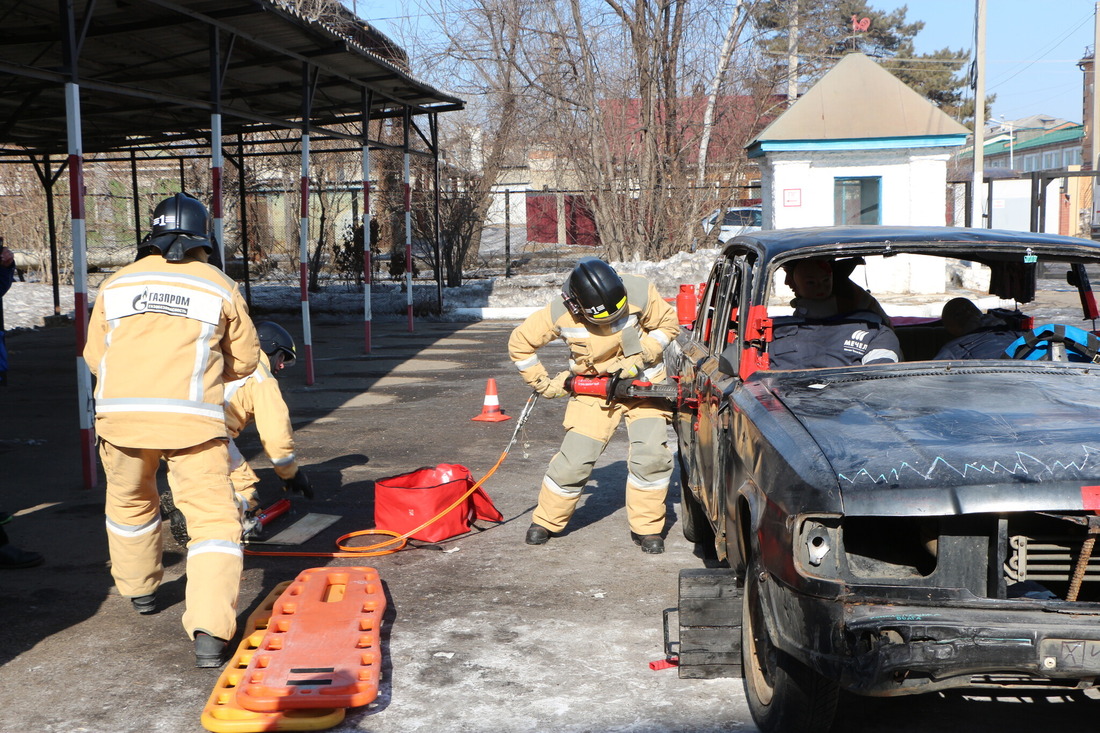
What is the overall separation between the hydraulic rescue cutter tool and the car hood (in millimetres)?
1491

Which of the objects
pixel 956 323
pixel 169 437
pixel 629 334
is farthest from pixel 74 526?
pixel 956 323

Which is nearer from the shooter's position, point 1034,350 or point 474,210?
point 1034,350

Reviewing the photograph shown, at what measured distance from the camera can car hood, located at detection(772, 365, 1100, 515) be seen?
9.36 feet

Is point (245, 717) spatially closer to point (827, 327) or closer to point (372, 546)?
point (372, 546)

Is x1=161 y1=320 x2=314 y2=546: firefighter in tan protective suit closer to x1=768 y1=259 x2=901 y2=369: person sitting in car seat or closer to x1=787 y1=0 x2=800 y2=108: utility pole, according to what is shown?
x1=768 y1=259 x2=901 y2=369: person sitting in car seat

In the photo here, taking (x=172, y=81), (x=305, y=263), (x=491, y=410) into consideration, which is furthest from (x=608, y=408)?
(x=172, y=81)

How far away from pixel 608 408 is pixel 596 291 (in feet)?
2.38

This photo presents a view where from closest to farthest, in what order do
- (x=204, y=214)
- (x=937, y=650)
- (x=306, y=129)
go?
Result: (x=937, y=650) → (x=204, y=214) → (x=306, y=129)

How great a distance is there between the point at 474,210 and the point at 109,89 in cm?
1576

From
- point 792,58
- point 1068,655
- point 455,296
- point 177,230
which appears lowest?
point 1068,655

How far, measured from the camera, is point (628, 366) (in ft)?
19.2

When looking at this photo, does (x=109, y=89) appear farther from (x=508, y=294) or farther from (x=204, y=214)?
(x=508, y=294)

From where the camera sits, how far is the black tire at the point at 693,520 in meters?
5.71

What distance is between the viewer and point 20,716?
385 centimetres
